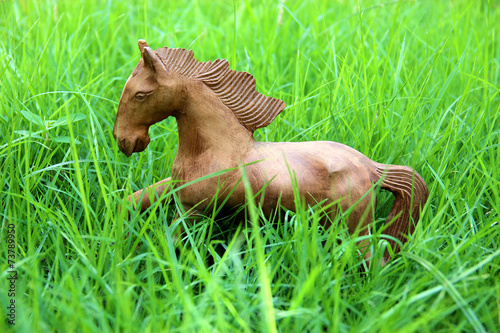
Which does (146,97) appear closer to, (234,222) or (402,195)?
(234,222)

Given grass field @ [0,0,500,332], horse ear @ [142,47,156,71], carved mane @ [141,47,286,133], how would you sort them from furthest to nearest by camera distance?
carved mane @ [141,47,286,133] → horse ear @ [142,47,156,71] → grass field @ [0,0,500,332]

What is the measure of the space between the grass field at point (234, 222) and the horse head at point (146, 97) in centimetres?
14

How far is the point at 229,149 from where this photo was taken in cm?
163

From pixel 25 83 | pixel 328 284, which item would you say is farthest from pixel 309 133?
pixel 25 83

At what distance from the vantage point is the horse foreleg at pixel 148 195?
1688 mm

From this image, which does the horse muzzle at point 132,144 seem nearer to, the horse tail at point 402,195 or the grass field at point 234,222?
the grass field at point 234,222

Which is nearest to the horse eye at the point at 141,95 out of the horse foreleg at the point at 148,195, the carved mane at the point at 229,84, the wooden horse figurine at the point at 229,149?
the wooden horse figurine at the point at 229,149

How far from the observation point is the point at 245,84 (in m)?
1.68

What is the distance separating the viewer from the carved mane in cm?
162

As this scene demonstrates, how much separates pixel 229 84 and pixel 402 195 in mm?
681

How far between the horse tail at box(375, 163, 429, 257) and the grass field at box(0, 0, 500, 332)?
0.09 m

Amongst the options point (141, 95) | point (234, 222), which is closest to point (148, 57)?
point (141, 95)

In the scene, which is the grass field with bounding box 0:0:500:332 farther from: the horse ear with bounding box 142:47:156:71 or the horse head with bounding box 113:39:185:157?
the horse ear with bounding box 142:47:156:71

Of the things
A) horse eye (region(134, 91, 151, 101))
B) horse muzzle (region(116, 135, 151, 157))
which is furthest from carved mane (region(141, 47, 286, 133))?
horse muzzle (region(116, 135, 151, 157))
